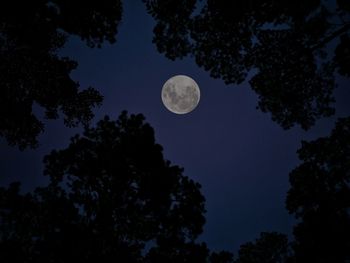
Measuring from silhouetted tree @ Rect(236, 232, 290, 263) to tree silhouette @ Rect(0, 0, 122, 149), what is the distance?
536 inches

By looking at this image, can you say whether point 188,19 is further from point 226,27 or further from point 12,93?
point 12,93

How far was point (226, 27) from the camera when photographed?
1179cm

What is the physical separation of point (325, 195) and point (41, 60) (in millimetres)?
13627

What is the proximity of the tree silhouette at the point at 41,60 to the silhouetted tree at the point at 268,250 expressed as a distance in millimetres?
13605

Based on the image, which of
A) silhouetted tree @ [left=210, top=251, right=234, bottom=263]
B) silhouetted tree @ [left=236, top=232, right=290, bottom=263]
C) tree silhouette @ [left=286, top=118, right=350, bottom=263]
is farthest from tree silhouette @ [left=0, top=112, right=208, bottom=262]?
silhouetted tree @ [left=236, top=232, right=290, bottom=263]

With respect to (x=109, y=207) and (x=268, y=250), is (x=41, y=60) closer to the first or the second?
(x=109, y=207)

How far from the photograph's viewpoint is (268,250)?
20.2 meters

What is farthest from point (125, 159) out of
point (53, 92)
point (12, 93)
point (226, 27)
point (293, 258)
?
point (293, 258)

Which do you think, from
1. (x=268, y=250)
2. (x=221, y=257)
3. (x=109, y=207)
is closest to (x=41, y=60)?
(x=109, y=207)

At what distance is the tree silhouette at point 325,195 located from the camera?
13.2 meters

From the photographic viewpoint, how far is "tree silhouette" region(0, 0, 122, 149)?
1065 centimetres

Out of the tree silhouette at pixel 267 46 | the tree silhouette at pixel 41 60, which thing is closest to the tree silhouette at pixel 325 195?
the tree silhouette at pixel 267 46

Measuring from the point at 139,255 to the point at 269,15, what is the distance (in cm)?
1075

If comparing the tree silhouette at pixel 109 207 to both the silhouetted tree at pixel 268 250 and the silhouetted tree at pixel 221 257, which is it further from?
the silhouetted tree at pixel 268 250
